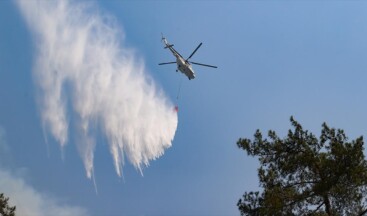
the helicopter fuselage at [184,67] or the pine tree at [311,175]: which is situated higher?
the helicopter fuselage at [184,67]

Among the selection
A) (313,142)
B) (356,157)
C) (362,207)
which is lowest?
(362,207)

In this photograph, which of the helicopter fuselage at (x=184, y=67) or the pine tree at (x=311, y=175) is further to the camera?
the helicopter fuselage at (x=184, y=67)

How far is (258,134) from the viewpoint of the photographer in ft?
126

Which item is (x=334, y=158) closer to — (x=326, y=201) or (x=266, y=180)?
(x=326, y=201)

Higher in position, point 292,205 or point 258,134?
point 258,134

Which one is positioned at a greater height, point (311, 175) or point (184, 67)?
point (184, 67)

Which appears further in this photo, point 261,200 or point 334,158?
point 261,200

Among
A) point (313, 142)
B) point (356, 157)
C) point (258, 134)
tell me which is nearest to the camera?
point (356, 157)

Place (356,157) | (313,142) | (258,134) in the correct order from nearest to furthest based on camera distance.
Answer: (356,157) → (313,142) → (258,134)

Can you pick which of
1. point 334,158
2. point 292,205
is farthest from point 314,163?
point 292,205

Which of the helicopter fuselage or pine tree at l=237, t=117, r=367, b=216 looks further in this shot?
the helicopter fuselage

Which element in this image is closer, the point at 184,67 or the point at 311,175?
the point at 311,175

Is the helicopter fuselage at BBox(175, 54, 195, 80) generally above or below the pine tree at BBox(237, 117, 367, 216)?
above

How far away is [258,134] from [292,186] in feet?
18.0
